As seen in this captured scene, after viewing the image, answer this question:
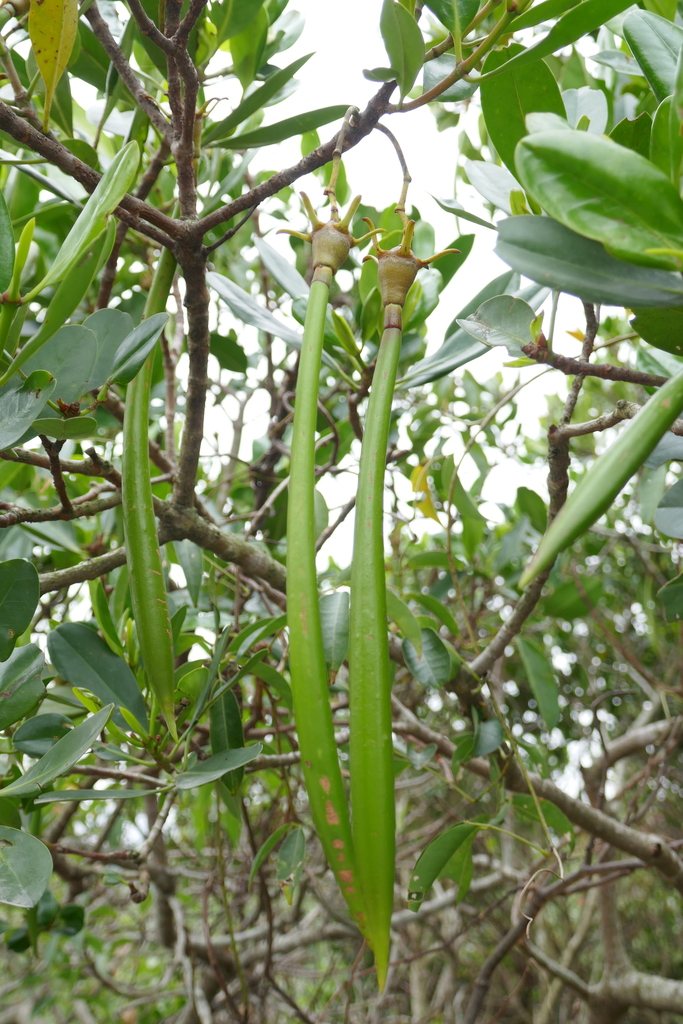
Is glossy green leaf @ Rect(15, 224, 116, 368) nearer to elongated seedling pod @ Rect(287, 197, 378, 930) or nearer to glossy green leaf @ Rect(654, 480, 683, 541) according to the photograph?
elongated seedling pod @ Rect(287, 197, 378, 930)

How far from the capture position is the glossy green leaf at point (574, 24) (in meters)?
0.37

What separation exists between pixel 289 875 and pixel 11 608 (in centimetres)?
35

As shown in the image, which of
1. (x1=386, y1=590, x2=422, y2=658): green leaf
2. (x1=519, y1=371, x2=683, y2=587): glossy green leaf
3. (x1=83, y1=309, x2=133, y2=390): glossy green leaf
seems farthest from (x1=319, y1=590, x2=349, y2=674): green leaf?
(x1=519, y1=371, x2=683, y2=587): glossy green leaf

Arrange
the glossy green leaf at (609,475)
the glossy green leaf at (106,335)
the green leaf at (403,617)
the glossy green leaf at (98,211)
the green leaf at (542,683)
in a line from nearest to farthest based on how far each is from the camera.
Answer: the glossy green leaf at (609,475) → the glossy green leaf at (98,211) → the glossy green leaf at (106,335) → the green leaf at (403,617) → the green leaf at (542,683)

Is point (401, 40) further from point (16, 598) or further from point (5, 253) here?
point (16, 598)

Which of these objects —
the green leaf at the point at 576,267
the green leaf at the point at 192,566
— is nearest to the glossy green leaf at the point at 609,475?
the green leaf at the point at 576,267

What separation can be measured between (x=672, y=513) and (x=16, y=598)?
1.69 feet

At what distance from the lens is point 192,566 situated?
70 cm

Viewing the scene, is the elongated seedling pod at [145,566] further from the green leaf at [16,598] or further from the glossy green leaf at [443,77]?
the glossy green leaf at [443,77]

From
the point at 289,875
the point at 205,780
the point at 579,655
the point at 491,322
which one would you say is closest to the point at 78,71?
the point at 491,322

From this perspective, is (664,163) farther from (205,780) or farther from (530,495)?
(530,495)

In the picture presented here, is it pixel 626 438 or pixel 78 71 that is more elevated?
pixel 78 71

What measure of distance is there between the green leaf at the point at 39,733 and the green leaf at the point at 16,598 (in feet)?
0.38

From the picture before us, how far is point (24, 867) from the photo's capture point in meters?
0.42
